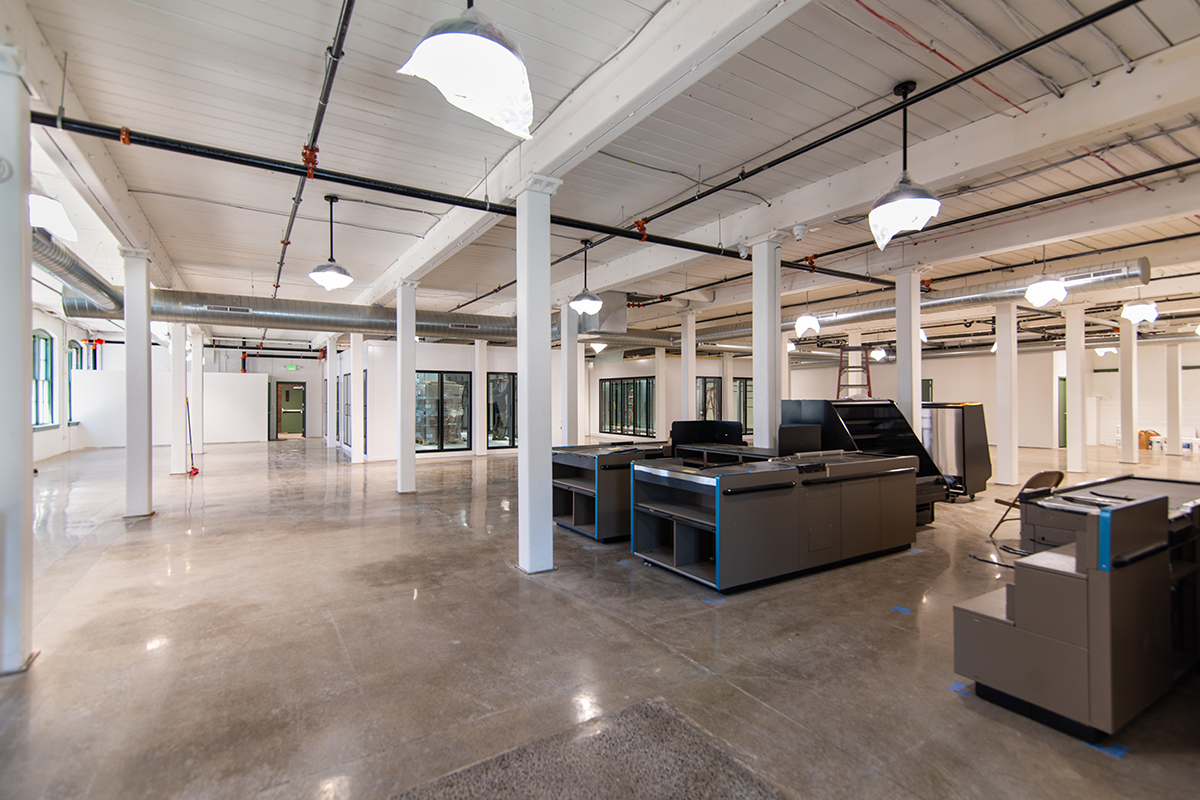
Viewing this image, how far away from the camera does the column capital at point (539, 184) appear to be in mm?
4507

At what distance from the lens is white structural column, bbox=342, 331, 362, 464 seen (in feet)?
41.9

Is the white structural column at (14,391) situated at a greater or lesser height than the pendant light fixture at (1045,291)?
lesser

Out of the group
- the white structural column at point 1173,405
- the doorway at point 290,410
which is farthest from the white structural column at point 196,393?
the white structural column at point 1173,405

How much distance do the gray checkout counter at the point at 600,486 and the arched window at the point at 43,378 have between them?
13.4 m

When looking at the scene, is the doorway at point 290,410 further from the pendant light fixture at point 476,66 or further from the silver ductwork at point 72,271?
the pendant light fixture at point 476,66

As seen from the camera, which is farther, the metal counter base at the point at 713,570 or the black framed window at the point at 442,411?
the black framed window at the point at 442,411

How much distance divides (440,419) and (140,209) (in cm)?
817

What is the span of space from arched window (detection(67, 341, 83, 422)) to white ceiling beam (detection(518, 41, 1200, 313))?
1702 centimetres

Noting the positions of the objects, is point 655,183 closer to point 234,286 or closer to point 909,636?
point 909,636

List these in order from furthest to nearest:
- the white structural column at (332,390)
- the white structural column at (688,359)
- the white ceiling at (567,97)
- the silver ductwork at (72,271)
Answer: the white structural column at (332,390)
the white structural column at (688,359)
the silver ductwork at (72,271)
the white ceiling at (567,97)

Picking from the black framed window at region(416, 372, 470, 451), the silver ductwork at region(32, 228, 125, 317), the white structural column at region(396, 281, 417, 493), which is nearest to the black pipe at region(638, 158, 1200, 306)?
the white structural column at region(396, 281, 417, 493)

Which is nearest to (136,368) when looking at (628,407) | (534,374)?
(534,374)

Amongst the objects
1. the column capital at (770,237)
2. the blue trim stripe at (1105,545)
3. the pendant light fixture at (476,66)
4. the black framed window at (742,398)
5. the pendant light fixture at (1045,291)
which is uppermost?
the column capital at (770,237)

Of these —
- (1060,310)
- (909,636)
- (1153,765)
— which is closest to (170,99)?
(909,636)
